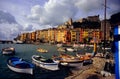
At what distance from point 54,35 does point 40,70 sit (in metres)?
5.04

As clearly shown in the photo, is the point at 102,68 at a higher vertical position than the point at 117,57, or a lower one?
lower

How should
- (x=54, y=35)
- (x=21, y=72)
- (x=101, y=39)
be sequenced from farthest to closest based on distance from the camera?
(x=54, y=35) → (x=21, y=72) → (x=101, y=39)

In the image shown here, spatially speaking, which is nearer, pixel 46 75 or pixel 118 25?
pixel 118 25

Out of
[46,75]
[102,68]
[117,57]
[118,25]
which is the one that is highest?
[118,25]

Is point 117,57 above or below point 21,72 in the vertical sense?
above

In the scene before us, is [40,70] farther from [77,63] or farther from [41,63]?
[77,63]

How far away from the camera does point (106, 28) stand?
8.78m

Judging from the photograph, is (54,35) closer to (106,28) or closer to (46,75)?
(46,75)

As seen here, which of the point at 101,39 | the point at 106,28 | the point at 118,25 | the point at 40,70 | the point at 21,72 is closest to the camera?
the point at 118,25

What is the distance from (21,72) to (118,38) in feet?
29.0

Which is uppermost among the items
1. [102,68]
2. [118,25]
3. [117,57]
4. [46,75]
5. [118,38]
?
[118,25]

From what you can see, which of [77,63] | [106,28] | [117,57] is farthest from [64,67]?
[117,57]

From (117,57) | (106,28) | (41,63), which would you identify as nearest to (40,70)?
(41,63)

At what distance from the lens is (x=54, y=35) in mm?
16234
